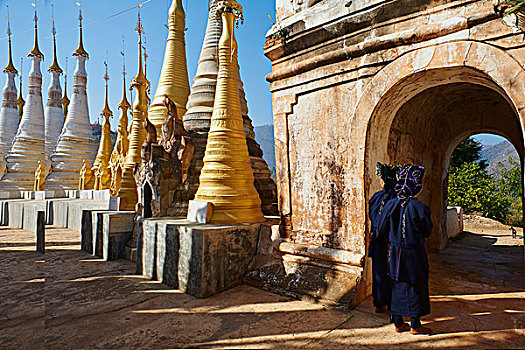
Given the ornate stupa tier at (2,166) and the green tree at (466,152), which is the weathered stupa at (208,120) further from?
the ornate stupa tier at (2,166)

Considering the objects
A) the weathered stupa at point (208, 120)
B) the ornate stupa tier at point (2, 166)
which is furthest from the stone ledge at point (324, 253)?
the ornate stupa tier at point (2, 166)

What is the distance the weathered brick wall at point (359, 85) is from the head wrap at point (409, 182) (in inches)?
34.8

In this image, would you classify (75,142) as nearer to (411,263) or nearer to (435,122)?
(435,122)

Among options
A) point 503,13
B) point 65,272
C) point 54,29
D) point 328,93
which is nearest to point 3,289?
point 65,272

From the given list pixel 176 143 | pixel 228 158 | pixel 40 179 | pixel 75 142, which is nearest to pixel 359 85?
pixel 228 158

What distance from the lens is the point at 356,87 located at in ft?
13.7

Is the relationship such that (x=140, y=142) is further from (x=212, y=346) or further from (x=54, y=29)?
(x=54, y=29)

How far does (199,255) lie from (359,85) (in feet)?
10.6

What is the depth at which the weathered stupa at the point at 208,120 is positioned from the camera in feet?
26.1

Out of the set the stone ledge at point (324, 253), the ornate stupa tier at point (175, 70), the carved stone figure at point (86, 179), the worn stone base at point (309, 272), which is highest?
the ornate stupa tier at point (175, 70)

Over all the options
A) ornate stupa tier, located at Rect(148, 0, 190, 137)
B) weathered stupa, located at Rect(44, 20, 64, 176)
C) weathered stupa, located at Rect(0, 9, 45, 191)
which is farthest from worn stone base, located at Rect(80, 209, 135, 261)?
weathered stupa, located at Rect(44, 20, 64, 176)

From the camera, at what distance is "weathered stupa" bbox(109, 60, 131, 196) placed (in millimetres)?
12820

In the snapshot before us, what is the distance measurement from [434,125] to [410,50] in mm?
3183

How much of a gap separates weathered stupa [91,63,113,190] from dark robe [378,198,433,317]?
17.3 m
